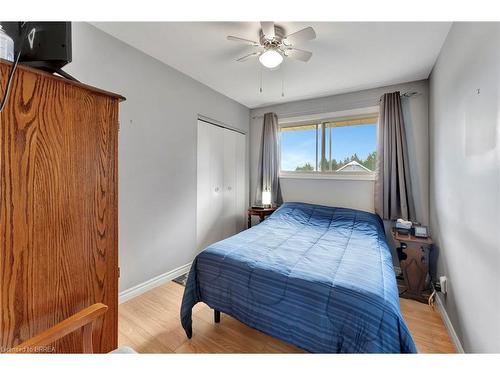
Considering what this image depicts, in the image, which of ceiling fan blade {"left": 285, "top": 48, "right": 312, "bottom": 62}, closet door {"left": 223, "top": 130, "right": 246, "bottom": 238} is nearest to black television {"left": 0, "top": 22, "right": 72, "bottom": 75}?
ceiling fan blade {"left": 285, "top": 48, "right": 312, "bottom": 62}

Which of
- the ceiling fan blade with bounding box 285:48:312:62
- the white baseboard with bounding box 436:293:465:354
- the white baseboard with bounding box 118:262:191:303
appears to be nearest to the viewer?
the white baseboard with bounding box 436:293:465:354

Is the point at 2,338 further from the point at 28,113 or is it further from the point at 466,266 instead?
the point at 466,266

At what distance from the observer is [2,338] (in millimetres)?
672

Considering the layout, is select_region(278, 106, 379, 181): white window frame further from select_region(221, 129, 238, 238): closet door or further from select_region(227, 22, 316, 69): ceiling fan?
select_region(227, 22, 316, 69): ceiling fan

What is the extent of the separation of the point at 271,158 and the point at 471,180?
2494mm

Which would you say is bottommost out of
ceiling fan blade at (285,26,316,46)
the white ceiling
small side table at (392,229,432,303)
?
small side table at (392,229,432,303)

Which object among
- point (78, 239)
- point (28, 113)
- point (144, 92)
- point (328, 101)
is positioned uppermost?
point (328, 101)

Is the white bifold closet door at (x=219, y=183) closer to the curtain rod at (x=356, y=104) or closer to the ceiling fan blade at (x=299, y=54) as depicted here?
the curtain rod at (x=356, y=104)

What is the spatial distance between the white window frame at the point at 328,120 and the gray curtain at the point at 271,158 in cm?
13

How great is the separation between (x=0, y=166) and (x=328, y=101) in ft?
11.2

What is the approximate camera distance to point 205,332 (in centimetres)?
170

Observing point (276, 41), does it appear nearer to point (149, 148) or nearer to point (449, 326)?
point (149, 148)

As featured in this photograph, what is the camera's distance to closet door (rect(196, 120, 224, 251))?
293 centimetres
